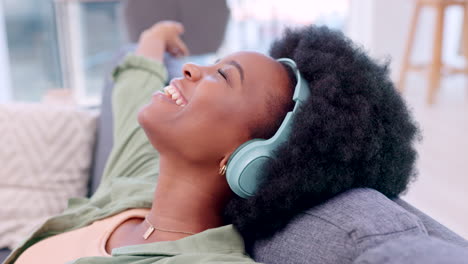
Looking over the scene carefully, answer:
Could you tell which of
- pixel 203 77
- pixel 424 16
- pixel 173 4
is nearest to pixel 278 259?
pixel 203 77

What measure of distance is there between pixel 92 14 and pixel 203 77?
3.65m

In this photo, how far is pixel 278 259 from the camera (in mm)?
942

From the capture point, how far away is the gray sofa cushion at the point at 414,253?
688 mm

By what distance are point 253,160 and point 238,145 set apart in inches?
3.2

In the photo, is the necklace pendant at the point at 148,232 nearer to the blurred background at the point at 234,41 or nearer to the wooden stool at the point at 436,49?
the blurred background at the point at 234,41

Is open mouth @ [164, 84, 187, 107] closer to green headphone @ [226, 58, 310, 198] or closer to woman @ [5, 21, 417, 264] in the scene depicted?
woman @ [5, 21, 417, 264]

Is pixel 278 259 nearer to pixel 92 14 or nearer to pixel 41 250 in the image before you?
pixel 41 250

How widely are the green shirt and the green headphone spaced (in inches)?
3.9

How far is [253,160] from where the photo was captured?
0.98 meters

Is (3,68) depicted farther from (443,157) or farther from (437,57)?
(437,57)

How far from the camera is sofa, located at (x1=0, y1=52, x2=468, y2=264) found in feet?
2.32

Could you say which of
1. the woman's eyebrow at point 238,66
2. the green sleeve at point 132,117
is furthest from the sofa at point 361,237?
the green sleeve at point 132,117

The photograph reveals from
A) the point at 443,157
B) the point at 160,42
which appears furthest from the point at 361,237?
the point at 443,157

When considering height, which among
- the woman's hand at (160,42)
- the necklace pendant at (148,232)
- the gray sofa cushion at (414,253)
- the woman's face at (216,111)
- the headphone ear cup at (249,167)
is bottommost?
the necklace pendant at (148,232)
